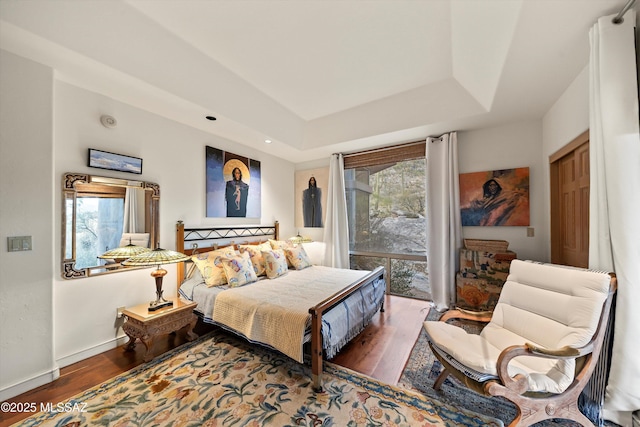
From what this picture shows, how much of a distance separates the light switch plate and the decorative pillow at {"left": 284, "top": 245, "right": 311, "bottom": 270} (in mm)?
2649

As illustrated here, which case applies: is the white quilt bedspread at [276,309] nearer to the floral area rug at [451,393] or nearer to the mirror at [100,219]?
the floral area rug at [451,393]

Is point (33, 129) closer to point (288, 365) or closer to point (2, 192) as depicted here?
point (2, 192)

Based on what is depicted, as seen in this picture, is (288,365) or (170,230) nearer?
(288,365)

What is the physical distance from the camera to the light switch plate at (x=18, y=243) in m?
1.83

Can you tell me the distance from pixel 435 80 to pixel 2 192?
4240 millimetres

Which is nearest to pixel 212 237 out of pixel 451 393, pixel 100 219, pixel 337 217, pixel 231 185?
pixel 231 185

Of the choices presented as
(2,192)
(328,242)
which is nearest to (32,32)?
(2,192)

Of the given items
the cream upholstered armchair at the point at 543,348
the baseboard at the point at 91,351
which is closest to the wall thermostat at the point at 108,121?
the baseboard at the point at 91,351

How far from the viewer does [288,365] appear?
2.20 metres

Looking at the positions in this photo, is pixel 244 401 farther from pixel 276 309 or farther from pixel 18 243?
pixel 18 243

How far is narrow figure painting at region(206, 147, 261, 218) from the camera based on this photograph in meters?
3.48

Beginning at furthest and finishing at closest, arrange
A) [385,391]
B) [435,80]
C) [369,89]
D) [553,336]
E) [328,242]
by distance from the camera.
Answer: [328,242], [369,89], [435,80], [385,391], [553,336]

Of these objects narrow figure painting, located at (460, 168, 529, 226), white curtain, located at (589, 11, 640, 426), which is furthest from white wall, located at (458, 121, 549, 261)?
white curtain, located at (589, 11, 640, 426)

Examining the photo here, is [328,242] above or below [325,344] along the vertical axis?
above
